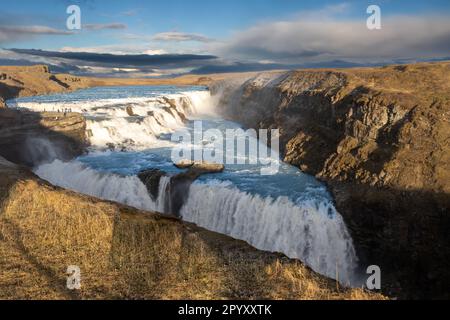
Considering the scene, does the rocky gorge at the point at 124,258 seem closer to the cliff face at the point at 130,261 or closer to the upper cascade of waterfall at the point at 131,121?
the cliff face at the point at 130,261

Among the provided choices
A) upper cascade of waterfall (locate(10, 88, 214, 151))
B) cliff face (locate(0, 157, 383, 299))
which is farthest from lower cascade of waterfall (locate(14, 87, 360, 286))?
cliff face (locate(0, 157, 383, 299))

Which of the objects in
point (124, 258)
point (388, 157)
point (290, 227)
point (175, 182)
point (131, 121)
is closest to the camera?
point (124, 258)

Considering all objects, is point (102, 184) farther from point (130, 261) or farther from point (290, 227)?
point (130, 261)

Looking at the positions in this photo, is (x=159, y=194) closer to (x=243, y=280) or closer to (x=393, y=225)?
(x=393, y=225)

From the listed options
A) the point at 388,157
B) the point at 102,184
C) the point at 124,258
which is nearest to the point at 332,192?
the point at 388,157

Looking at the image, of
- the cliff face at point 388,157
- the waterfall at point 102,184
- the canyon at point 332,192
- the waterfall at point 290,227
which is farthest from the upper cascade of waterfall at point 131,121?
the waterfall at point 290,227
